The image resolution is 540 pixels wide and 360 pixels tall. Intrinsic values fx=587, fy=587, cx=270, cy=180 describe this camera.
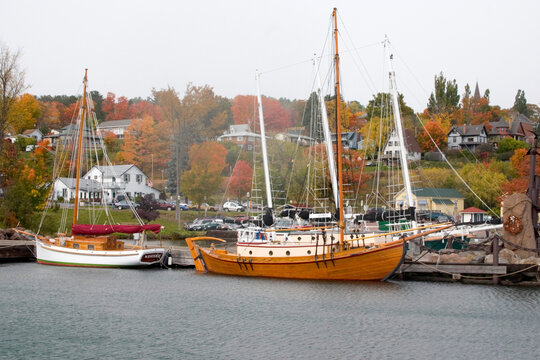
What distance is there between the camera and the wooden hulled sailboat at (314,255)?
118 feet

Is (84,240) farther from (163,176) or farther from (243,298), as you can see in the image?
(163,176)

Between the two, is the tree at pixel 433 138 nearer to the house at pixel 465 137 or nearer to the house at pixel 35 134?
the house at pixel 465 137

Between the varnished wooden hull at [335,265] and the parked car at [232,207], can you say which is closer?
the varnished wooden hull at [335,265]

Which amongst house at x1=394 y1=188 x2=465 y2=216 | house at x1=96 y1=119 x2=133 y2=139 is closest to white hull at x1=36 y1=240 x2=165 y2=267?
house at x1=394 y1=188 x2=465 y2=216

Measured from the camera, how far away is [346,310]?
2942 centimetres

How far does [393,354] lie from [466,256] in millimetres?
17925

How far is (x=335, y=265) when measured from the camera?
3675 centimetres

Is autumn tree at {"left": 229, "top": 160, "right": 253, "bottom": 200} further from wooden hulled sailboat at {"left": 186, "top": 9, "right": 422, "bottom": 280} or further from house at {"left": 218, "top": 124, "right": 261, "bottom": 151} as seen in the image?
wooden hulled sailboat at {"left": 186, "top": 9, "right": 422, "bottom": 280}

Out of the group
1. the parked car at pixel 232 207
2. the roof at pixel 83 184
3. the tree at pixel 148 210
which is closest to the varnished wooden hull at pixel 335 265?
the tree at pixel 148 210

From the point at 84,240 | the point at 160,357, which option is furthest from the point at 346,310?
the point at 84,240

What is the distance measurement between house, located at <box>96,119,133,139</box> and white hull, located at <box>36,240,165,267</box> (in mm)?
105314

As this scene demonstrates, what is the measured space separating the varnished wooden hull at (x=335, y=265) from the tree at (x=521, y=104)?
148507 mm

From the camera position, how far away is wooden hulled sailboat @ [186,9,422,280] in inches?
1420

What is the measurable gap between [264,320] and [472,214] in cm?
5132
